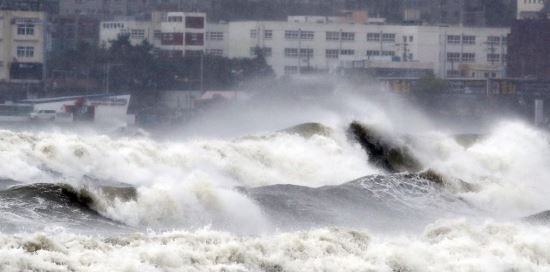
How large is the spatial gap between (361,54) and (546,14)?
12.8 m

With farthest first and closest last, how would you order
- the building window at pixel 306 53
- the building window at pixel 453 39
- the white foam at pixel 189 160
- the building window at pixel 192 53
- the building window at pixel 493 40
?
the building window at pixel 493 40, the building window at pixel 453 39, the building window at pixel 306 53, the building window at pixel 192 53, the white foam at pixel 189 160

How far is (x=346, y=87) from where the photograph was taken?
98.4 meters

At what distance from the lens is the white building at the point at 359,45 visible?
110m

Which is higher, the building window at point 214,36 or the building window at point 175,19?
the building window at point 175,19

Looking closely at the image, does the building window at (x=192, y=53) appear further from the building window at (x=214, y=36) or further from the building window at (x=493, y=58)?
the building window at (x=493, y=58)

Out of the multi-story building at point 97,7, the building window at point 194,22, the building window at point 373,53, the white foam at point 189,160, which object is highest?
the multi-story building at point 97,7

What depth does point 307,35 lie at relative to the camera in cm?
11000

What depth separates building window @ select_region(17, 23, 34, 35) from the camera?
103062 mm

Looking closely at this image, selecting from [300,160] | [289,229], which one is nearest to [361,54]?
[300,160]

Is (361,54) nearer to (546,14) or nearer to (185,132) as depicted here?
(546,14)

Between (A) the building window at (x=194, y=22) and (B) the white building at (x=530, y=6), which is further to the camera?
(B) the white building at (x=530, y=6)

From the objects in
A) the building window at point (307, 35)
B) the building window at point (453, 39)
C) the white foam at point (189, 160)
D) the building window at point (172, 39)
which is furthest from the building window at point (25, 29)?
the white foam at point (189, 160)

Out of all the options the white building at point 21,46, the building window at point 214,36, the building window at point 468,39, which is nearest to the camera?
the white building at point 21,46

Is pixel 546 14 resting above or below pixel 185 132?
above
